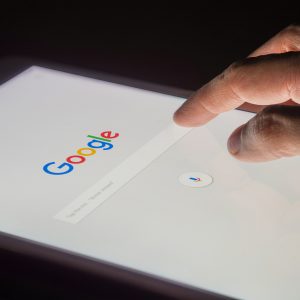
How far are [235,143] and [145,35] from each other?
497 millimetres

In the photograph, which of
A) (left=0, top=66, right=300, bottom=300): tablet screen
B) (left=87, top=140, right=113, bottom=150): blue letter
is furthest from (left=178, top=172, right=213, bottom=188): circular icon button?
(left=87, top=140, right=113, bottom=150): blue letter

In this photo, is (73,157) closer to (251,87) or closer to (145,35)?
(251,87)

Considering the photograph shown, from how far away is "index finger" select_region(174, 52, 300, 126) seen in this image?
0.79 meters

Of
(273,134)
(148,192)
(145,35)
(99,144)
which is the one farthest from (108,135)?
(145,35)

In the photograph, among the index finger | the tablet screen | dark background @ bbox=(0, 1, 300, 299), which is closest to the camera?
the tablet screen

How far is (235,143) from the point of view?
81cm

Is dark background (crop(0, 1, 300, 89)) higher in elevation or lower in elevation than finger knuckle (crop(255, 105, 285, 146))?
higher

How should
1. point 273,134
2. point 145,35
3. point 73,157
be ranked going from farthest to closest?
point 145,35 < point 73,157 < point 273,134

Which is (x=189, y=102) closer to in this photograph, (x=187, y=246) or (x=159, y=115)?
(x=159, y=115)

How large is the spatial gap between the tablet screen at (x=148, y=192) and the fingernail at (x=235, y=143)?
30mm

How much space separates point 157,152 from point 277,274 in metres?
0.26

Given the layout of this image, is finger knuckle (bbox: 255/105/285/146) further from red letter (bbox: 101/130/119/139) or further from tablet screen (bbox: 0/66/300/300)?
red letter (bbox: 101/130/119/139)

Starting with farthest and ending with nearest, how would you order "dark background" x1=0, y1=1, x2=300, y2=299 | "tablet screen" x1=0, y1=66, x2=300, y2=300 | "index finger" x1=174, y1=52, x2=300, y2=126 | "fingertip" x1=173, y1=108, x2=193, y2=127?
"dark background" x1=0, y1=1, x2=300, y2=299
"fingertip" x1=173, y1=108, x2=193, y2=127
"index finger" x1=174, y1=52, x2=300, y2=126
"tablet screen" x1=0, y1=66, x2=300, y2=300

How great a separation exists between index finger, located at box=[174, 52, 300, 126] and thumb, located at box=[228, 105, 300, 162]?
0.17 ft
